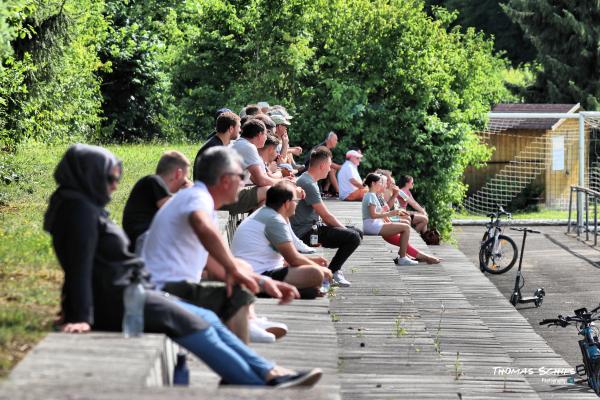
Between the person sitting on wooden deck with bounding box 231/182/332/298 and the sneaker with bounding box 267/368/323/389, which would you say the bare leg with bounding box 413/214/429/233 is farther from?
the sneaker with bounding box 267/368/323/389

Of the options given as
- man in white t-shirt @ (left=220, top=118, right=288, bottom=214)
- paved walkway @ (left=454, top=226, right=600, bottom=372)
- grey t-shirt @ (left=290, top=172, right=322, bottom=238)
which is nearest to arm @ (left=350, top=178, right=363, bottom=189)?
paved walkway @ (left=454, top=226, right=600, bottom=372)

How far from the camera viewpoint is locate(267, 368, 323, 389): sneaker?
6.82m

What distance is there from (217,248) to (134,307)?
84 cm

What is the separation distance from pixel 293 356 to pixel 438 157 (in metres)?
18.2

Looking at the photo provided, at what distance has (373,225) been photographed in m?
18.1

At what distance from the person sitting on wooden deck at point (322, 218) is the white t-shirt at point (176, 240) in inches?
257

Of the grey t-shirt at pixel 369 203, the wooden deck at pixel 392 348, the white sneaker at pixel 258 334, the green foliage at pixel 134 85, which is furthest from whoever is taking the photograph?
the green foliage at pixel 134 85

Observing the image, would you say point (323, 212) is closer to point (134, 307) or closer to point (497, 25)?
point (134, 307)

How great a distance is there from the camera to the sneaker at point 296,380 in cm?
682

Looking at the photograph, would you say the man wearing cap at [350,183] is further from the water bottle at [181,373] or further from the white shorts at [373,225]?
the water bottle at [181,373]

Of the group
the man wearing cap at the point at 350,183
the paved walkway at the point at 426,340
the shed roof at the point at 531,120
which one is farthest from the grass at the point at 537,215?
the paved walkway at the point at 426,340

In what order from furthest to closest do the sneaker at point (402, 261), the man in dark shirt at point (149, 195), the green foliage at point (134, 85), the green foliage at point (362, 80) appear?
the green foliage at point (134, 85), the green foliage at point (362, 80), the sneaker at point (402, 261), the man in dark shirt at point (149, 195)

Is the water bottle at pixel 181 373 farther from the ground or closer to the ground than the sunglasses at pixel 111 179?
closer to the ground

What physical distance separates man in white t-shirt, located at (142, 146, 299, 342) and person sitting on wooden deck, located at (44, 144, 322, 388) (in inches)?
18.0
